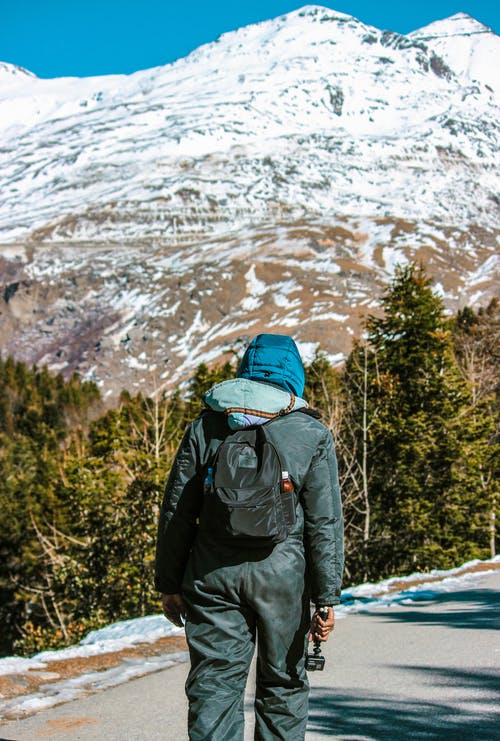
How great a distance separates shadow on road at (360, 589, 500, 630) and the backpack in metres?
5.35

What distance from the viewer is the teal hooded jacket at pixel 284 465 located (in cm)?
412

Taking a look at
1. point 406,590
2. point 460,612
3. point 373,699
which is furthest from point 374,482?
point 373,699

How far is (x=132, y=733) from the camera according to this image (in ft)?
17.8

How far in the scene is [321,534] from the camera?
4.12 meters

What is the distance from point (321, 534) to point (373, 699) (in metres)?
2.50

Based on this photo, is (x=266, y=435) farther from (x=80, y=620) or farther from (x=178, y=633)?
(x=80, y=620)

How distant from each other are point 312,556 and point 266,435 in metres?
0.66

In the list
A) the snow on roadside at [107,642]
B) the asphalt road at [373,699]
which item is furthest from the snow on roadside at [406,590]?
the asphalt road at [373,699]

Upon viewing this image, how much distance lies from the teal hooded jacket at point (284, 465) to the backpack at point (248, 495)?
0.09 meters

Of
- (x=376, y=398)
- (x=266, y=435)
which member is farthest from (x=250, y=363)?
(x=376, y=398)

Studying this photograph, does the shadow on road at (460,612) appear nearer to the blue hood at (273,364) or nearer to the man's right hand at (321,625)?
the man's right hand at (321,625)

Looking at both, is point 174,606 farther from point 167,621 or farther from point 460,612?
point 167,621

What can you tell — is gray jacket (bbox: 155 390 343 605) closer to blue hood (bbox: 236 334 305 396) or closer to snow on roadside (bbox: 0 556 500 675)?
blue hood (bbox: 236 334 305 396)

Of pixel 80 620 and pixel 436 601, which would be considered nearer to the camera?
pixel 436 601
